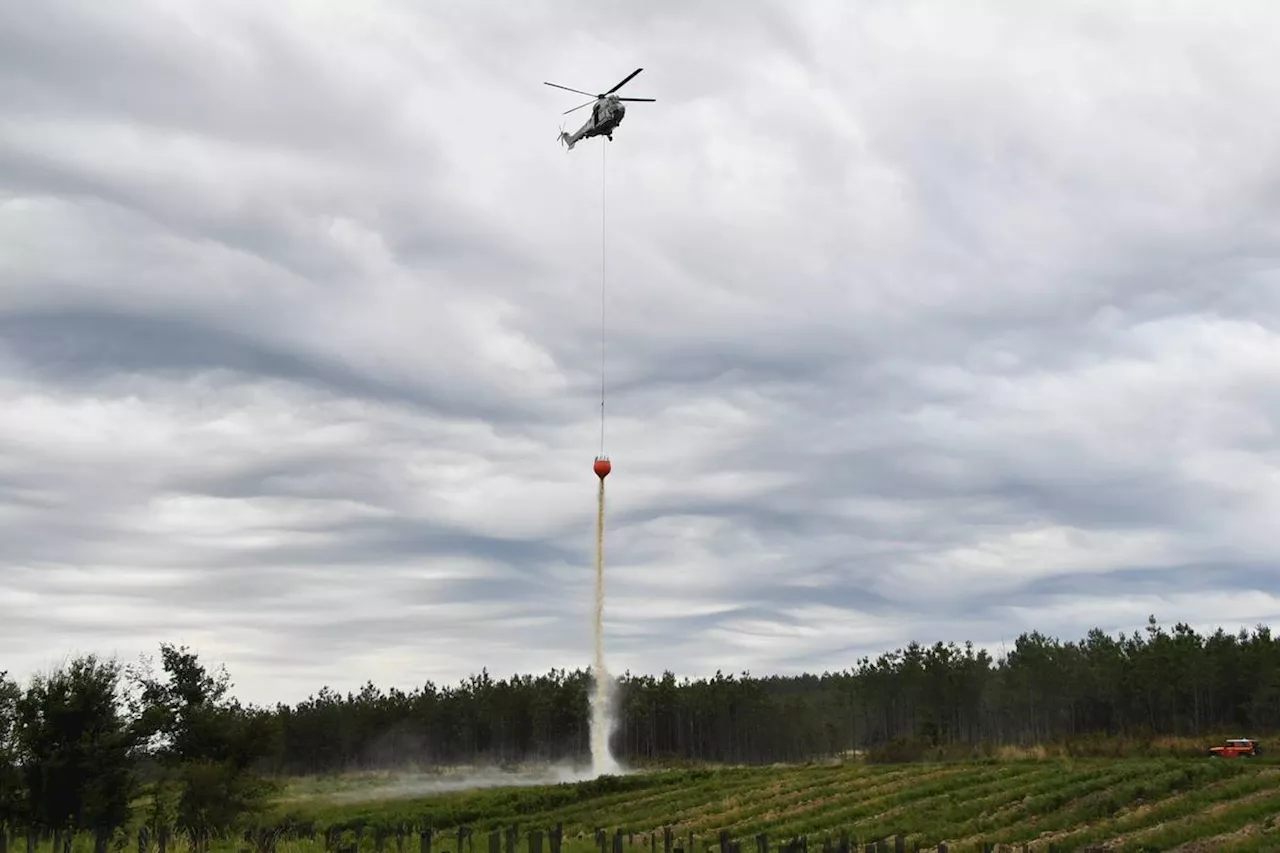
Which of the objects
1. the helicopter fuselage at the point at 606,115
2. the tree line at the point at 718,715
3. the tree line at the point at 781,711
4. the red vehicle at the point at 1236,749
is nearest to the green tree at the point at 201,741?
the tree line at the point at 718,715

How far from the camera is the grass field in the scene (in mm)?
37219

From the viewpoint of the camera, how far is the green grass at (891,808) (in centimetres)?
3694

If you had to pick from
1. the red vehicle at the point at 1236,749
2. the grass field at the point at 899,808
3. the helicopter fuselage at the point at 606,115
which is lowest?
the grass field at the point at 899,808

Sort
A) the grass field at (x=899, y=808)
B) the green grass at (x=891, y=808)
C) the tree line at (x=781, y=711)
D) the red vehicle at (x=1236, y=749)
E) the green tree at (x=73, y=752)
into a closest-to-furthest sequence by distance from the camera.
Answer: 1. the green grass at (x=891, y=808)
2. the grass field at (x=899, y=808)
3. the green tree at (x=73, y=752)
4. the red vehicle at (x=1236, y=749)
5. the tree line at (x=781, y=711)

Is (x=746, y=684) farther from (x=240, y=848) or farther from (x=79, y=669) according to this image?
(x=240, y=848)

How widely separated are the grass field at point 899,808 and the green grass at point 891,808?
10cm

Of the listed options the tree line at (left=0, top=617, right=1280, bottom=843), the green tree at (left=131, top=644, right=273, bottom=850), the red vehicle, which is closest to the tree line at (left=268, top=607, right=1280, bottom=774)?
the tree line at (left=0, top=617, right=1280, bottom=843)

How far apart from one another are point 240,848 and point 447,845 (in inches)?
423

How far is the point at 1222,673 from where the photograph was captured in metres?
133

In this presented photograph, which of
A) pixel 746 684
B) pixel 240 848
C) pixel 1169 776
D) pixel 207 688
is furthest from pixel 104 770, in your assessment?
pixel 746 684

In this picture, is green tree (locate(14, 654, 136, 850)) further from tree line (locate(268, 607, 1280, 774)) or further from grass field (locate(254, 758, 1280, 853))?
tree line (locate(268, 607, 1280, 774))

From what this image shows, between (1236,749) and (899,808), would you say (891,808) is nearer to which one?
(899,808)

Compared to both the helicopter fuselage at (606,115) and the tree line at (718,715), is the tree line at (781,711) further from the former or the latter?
the helicopter fuselage at (606,115)

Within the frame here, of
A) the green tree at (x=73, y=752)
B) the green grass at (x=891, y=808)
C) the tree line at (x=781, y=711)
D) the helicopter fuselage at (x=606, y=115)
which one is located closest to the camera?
the green grass at (x=891, y=808)
